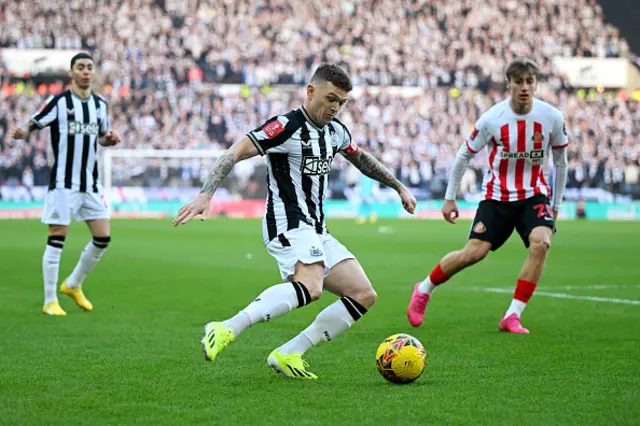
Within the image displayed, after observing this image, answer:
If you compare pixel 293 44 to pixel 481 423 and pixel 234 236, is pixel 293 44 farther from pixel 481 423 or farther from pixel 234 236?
pixel 481 423

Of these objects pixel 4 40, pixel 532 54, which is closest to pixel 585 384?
pixel 4 40

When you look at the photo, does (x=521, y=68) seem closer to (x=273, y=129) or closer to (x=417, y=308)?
(x=417, y=308)

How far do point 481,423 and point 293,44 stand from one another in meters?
38.4

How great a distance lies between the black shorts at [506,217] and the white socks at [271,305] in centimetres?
306

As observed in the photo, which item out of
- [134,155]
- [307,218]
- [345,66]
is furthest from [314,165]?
→ [345,66]

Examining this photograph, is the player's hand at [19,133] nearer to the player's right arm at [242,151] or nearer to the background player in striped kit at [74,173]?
the background player in striped kit at [74,173]

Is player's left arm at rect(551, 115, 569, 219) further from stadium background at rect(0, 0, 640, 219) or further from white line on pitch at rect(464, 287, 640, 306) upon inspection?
stadium background at rect(0, 0, 640, 219)

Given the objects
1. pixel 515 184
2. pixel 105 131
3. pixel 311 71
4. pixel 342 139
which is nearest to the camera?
pixel 342 139

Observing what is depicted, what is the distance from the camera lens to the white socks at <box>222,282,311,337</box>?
17.5 feet

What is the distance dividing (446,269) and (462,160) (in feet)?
3.17

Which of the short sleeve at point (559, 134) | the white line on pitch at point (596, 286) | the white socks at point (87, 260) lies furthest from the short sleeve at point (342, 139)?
the white line on pitch at point (596, 286)

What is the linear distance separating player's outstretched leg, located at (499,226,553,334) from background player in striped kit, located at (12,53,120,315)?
414 cm

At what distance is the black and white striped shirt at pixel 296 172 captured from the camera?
5.86m

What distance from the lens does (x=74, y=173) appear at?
958 cm
